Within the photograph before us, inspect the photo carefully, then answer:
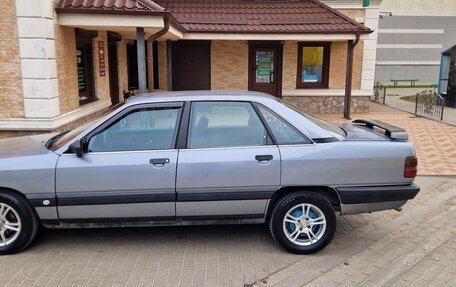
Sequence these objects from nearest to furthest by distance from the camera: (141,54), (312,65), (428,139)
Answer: (141,54) < (428,139) < (312,65)

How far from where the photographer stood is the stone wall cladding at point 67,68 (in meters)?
7.65

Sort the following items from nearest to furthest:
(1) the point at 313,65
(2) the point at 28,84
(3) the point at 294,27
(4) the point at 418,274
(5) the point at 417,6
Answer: (4) the point at 418,274 → (2) the point at 28,84 → (3) the point at 294,27 → (1) the point at 313,65 → (5) the point at 417,6

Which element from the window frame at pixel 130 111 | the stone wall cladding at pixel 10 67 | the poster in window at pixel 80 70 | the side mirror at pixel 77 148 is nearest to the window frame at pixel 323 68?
the poster in window at pixel 80 70

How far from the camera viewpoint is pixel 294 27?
42.4ft

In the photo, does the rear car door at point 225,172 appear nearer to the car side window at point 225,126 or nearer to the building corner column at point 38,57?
the car side window at point 225,126

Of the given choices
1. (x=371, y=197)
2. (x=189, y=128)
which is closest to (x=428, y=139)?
(x=371, y=197)

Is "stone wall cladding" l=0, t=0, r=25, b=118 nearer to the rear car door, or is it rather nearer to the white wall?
the rear car door

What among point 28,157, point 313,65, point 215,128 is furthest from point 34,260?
point 313,65

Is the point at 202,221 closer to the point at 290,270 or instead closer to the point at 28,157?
the point at 290,270

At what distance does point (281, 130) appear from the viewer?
4.10 m

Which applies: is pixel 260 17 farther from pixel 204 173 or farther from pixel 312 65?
pixel 204 173

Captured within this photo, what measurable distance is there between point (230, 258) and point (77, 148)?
5.80ft

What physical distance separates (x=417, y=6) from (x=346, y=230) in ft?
122

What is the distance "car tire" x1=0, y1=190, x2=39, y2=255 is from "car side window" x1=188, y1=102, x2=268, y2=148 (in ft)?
5.43
